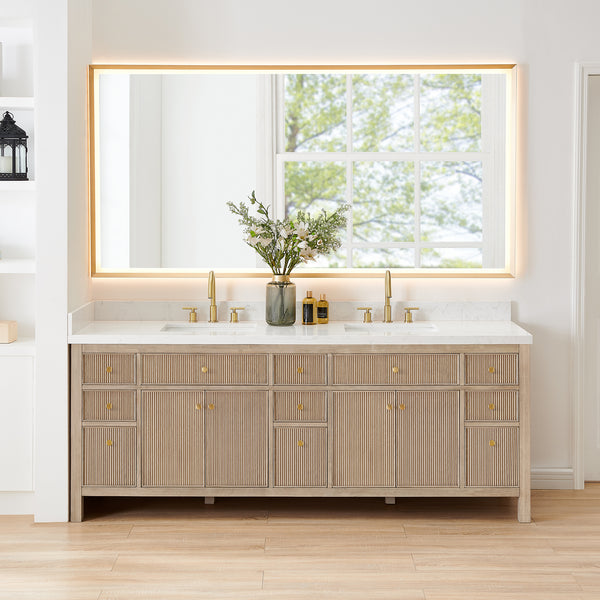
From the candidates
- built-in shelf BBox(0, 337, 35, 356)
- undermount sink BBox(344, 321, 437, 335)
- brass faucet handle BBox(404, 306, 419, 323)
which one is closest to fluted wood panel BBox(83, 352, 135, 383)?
built-in shelf BBox(0, 337, 35, 356)

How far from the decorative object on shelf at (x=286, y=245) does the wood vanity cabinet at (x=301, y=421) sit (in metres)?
0.33

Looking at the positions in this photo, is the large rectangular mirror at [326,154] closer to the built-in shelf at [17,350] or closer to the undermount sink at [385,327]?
the undermount sink at [385,327]

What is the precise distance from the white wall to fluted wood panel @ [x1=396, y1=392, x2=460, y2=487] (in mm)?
895

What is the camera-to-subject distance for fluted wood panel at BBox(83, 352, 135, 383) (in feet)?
10.8

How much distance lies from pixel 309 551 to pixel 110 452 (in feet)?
3.04

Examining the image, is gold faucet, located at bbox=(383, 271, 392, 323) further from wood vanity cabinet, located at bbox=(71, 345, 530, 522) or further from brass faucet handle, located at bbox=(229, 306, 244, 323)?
brass faucet handle, located at bbox=(229, 306, 244, 323)

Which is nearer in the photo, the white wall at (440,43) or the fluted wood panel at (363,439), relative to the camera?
the fluted wood panel at (363,439)

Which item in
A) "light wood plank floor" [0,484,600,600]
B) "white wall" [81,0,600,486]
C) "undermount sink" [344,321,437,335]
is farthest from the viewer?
"white wall" [81,0,600,486]

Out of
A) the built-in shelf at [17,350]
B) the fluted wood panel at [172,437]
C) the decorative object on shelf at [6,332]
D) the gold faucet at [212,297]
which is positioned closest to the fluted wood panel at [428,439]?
the fluted wood panel at [172,437]

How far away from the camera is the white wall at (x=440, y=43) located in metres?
3.71

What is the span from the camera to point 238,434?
10.9 ft

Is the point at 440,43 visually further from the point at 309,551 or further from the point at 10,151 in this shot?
the point at 309,551

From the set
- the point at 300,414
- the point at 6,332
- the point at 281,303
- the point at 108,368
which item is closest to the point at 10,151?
the point at 6,332

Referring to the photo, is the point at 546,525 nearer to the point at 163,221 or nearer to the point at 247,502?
the point at 247,502
